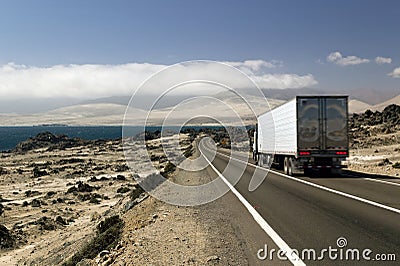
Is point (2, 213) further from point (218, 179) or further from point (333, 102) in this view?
point (333, 102)

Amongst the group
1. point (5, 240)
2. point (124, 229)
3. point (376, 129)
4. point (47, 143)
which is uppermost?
point (376, 129)

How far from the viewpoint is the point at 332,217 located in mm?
11367

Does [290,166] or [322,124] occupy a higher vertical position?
[322,124]

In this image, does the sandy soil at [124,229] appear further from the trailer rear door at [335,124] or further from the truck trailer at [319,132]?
the trailer rear door at [335,124]

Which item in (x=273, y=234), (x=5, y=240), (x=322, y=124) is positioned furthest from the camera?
(x=322, y=124)

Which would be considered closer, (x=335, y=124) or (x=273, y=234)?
(x=273, y=234)

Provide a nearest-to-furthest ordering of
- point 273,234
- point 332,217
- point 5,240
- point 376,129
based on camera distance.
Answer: point 273,234 → point 332,217 → point 5,240 → point 376,129

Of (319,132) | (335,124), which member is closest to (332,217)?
(319,132)

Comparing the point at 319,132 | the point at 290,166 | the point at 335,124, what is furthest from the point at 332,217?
the point at 290,166

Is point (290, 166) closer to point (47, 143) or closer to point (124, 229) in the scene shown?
point (124, 229)

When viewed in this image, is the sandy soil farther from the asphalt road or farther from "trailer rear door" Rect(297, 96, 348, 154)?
"trailer rear door" Rect(297, 96, 348, 154)

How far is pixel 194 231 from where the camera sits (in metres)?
10.8

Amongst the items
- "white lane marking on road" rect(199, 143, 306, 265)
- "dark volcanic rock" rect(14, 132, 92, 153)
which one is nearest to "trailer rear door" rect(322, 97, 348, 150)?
"white lane marking on road" rect(199, 143, 306, 265)

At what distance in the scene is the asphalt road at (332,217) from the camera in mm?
8258
